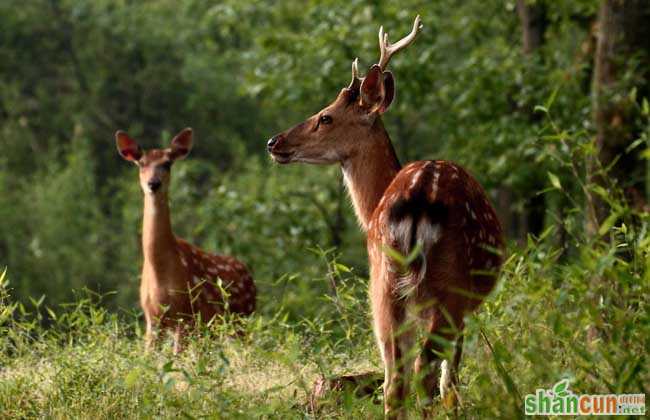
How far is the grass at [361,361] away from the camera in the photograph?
164 inches

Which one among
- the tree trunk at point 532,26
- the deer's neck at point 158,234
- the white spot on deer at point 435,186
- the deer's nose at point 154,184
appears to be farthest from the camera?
the tree trunk at point 532,26

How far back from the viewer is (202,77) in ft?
82.2

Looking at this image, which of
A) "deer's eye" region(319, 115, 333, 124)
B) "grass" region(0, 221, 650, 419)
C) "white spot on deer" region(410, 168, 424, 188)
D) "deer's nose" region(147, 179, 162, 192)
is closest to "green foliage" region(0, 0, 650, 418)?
"grass" region(0, 221, 650, 419)

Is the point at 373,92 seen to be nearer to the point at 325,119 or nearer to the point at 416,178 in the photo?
the point at 325,119

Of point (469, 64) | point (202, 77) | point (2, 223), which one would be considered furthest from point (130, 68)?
point (469, 64)

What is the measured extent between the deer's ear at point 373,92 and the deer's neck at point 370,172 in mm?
116

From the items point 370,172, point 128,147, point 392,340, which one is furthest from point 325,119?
point 128,147

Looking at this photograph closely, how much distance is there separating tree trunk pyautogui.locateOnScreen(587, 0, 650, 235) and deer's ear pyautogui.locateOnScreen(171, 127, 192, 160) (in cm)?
339

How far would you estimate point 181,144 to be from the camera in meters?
10.1

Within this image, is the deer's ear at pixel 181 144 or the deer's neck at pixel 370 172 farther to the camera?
the deer's ear at pixel 181 144

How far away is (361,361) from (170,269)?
2478mm

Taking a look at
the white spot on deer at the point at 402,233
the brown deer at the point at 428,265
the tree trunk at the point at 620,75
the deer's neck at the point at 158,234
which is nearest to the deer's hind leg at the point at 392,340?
the brown deer at the point at 428,265

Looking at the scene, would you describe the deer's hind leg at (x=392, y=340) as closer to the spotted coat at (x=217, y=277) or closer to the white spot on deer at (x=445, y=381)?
the white spot on deer at (x=445, y=381)

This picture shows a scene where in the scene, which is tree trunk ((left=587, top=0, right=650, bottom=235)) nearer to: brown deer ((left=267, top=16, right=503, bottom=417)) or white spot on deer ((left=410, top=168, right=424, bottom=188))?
brown deer ((left=267, top=16, right=503, bottom=417))
